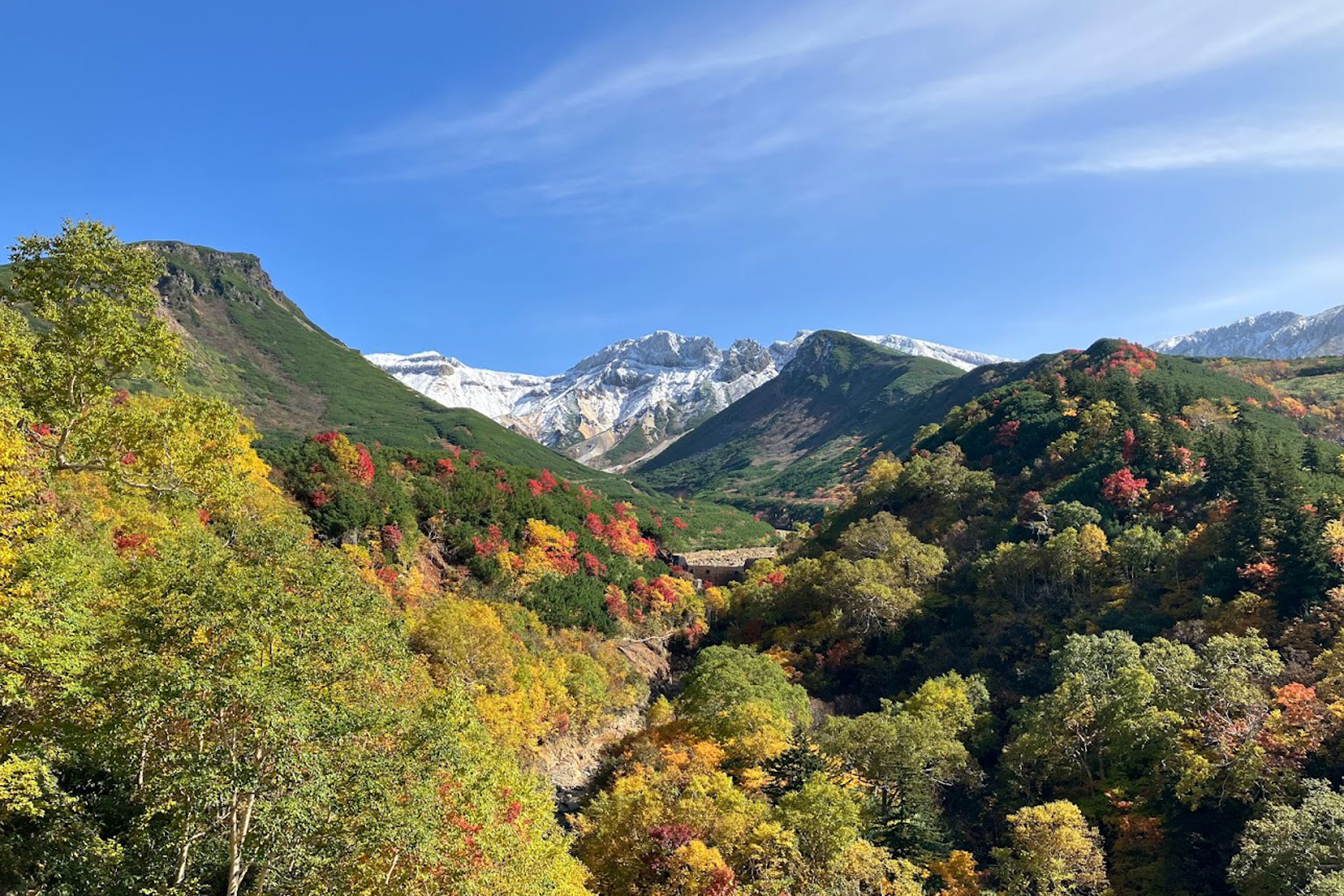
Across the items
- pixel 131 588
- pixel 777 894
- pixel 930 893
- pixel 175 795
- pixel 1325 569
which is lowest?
pixel 930 893

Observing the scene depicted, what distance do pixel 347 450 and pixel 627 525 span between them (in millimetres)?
40870

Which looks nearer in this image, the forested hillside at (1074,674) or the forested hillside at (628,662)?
the forested hillside at (628,662)

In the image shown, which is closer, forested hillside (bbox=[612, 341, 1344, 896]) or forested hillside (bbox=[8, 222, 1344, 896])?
forested hillside (bbox=[8, 222, 1344, 896])

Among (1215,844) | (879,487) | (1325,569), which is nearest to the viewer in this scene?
(1215,844)

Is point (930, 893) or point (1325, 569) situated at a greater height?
point (1325, 569)

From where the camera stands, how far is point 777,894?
2758cm

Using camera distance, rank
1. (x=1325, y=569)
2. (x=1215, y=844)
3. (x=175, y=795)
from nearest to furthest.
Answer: (x=175, y=795), (x=1215, y=844), (x=1325, y=569)

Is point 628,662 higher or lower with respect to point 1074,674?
lower

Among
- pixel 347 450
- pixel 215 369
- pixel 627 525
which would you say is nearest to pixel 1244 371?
pixel 627 525

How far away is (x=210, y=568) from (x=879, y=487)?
80.7 metres

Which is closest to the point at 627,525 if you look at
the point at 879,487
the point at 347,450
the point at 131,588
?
the point at 879,487

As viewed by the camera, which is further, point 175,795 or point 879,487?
point 879,487

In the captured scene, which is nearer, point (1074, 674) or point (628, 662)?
point (1074, 674)

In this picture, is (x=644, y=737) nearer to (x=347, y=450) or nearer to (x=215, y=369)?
(x=347, y=450)
